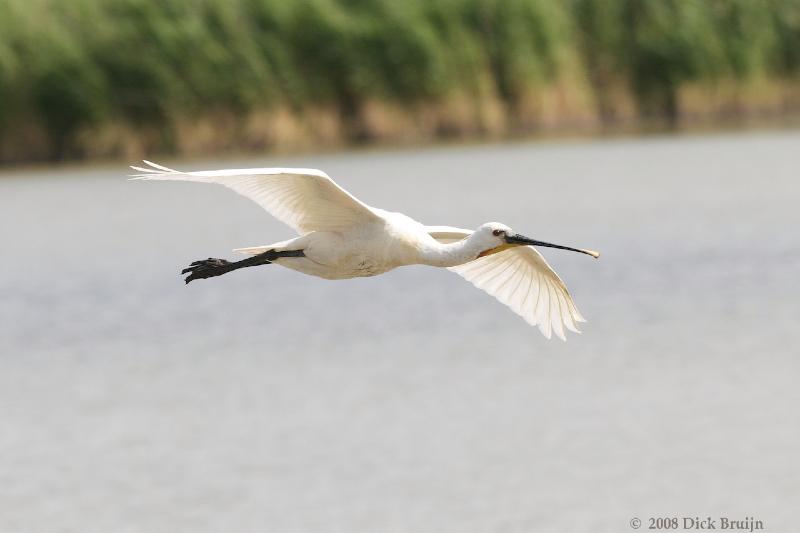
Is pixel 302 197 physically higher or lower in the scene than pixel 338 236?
higher

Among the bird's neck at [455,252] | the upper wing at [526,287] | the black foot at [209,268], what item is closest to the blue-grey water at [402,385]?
the upper wing at [526,287]

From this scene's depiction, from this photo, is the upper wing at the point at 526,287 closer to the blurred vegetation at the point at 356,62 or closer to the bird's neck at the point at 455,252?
the bird's neck at the point at 455,252

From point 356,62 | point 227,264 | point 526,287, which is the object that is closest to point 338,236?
point 227,264

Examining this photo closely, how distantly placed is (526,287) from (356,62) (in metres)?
24.8

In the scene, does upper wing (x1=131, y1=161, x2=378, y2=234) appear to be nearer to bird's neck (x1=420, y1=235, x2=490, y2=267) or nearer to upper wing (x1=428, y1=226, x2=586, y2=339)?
bird's neck (x1=420, y1=235, x2=490, y2=267)

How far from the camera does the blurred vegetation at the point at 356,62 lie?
31094 millimetres

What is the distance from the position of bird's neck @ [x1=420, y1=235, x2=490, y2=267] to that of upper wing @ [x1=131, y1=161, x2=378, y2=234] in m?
0.37

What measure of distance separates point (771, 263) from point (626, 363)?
5693 millimetres

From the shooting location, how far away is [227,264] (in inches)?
349

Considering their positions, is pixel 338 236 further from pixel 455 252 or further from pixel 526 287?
pixel 526 287

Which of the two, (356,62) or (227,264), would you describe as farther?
(356,62)

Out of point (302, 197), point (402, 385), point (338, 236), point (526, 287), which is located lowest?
point (402, 385)

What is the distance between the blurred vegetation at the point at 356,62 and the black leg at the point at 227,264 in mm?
22454

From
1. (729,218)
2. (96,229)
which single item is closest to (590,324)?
(729,218)
